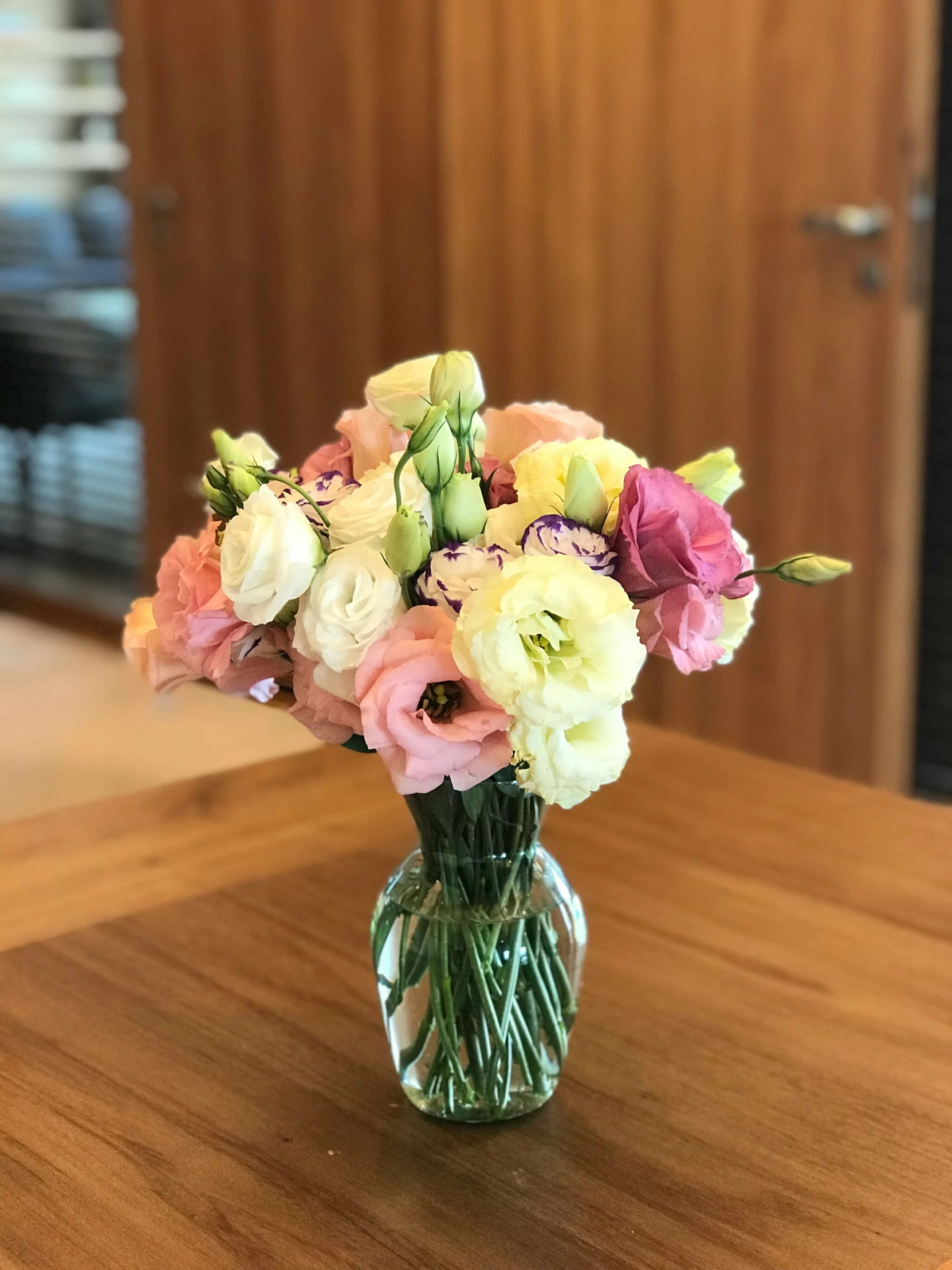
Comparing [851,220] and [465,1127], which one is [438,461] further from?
[851,220]

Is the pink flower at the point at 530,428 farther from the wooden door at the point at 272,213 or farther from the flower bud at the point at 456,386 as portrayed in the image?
the wooden door at the point at 272,213

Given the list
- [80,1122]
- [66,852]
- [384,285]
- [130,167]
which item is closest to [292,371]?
[384,285]

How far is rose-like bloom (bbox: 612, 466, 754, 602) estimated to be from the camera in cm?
67

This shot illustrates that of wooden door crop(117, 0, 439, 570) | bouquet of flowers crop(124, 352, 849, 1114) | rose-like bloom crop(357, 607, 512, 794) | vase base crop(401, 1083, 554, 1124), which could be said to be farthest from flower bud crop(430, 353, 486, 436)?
wooden door crop(117, 0, 439, 570)

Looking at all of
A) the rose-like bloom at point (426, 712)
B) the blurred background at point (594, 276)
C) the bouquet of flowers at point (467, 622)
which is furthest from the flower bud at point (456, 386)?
the blurred background at point (594, 276)

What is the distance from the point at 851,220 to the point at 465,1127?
189 centimetres

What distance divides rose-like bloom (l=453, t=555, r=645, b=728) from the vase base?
25cm

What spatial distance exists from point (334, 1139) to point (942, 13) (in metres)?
2.06

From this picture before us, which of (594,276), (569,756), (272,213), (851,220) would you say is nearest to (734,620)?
(569,756)

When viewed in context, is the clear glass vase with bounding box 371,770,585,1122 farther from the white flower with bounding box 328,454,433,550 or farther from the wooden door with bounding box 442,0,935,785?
the wooden door with bounding box 442,0,935,785

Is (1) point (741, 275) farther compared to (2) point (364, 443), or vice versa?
(1) point (741, 275)

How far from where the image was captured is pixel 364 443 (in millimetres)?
800

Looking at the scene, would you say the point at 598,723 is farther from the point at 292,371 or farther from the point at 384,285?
the point at 292,371

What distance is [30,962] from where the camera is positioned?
953mm
